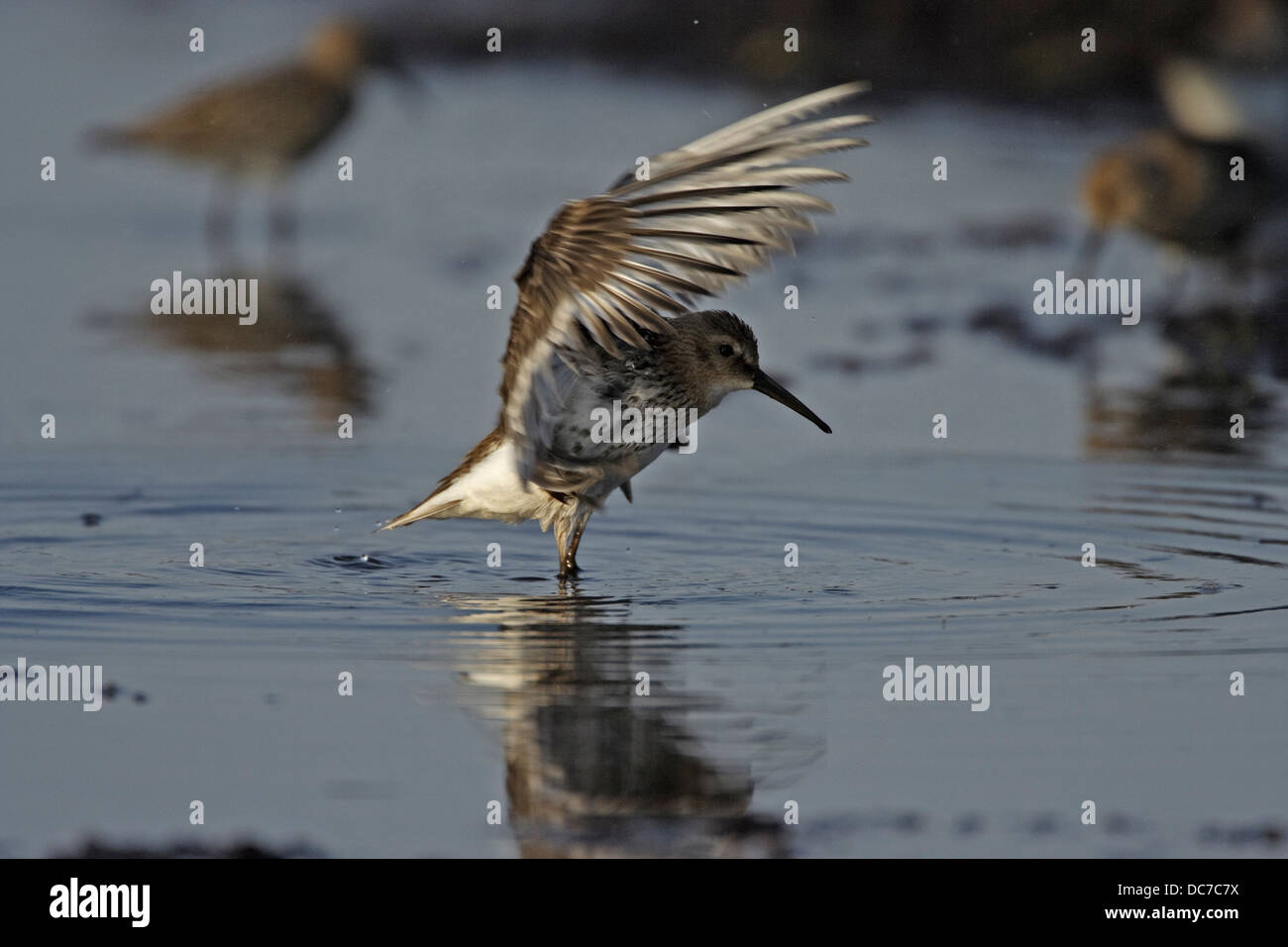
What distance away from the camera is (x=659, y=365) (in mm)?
7062

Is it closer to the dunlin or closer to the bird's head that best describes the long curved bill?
the bird's head

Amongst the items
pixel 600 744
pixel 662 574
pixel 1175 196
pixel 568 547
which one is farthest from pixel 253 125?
pixel 600 744

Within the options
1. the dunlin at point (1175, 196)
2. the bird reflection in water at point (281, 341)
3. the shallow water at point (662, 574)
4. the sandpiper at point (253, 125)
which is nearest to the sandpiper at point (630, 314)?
the shallow water at point (662, 574)

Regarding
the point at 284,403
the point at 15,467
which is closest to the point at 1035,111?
the point at 284,403

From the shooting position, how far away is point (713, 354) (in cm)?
730

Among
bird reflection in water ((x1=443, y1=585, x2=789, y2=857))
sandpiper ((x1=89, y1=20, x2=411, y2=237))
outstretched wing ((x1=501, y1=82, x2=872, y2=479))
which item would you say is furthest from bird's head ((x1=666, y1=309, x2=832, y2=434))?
sandpiper ((x1=89, y1=20, x2=411, y2=237))

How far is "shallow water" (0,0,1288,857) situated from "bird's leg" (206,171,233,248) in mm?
223

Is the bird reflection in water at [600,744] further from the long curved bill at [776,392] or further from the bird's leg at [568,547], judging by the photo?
the long curved bill at [776,392]

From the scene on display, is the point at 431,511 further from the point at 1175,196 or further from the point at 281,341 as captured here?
the point at 1175,196

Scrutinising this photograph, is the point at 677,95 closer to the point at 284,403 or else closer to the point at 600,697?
the point at 284,403

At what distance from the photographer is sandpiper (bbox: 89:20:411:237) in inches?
591

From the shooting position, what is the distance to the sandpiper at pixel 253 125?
15.0 metres
